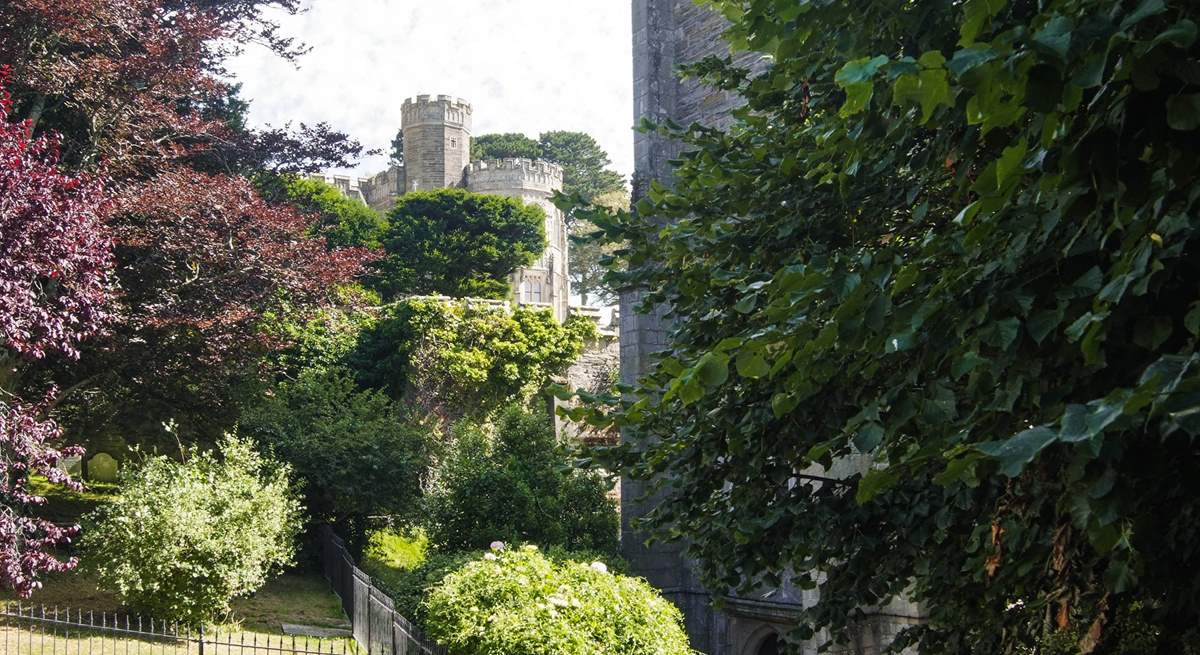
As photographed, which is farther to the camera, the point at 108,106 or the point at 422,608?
the point at 108,106

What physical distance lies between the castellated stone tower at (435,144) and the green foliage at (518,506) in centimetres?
4222

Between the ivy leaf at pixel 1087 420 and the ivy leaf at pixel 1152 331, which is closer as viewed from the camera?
the ivy leaf at pixel 1087 420

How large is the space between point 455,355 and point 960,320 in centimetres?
2235

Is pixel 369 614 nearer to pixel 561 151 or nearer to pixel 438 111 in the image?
pixel 438 111

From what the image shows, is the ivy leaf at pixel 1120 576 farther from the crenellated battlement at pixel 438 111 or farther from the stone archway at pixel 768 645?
the crenellated battlement at pixel 438 111

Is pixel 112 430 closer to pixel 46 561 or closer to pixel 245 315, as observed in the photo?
pixel 245 315

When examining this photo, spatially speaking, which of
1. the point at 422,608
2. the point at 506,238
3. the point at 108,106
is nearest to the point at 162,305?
the point at 108,106

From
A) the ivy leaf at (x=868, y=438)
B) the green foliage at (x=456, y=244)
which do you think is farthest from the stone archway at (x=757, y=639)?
the green foliage at (x=456, y=244)

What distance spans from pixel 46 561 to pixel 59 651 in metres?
1.10

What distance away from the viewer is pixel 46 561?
1418 centimetres

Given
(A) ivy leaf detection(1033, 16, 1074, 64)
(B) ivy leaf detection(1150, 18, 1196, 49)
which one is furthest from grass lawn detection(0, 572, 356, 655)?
(B) ivy leaf detection(1150, 18, 1196, 49)

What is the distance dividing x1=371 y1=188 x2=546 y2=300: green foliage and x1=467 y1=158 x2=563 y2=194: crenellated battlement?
1075 centimetres

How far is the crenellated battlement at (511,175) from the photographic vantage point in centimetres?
5900

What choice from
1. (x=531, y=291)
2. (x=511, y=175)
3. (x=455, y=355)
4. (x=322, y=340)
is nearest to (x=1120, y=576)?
(x=455, y=355)
